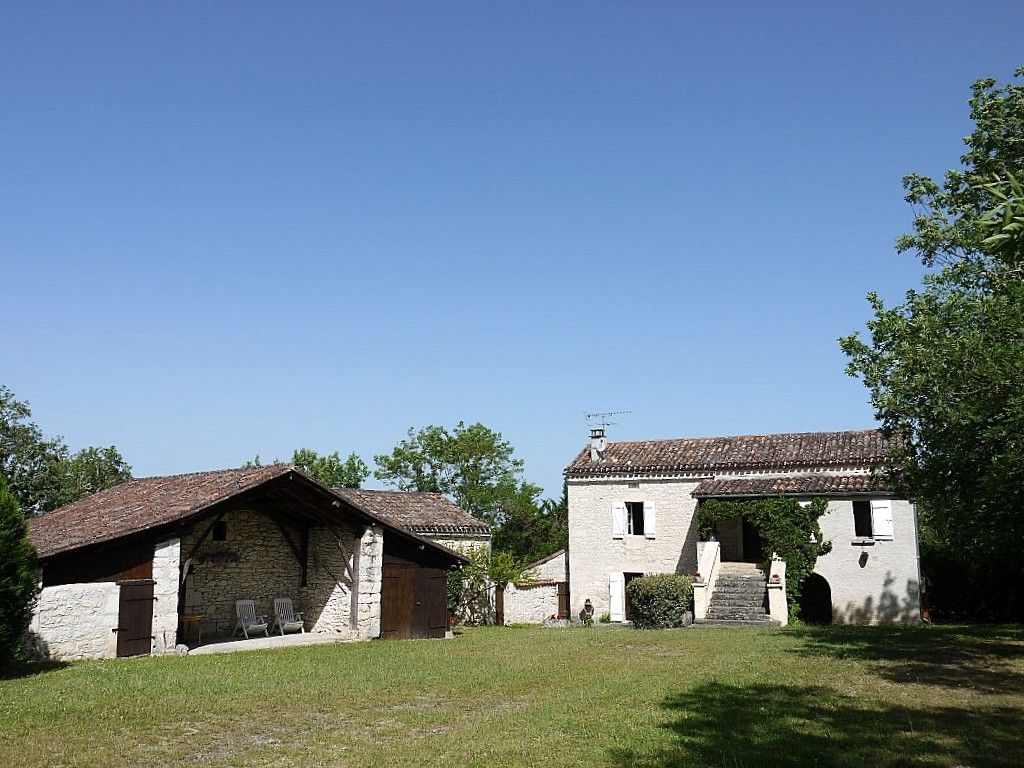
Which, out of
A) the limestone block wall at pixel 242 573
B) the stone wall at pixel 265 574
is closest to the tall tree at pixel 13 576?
the limestone block wall at pixel 242 573

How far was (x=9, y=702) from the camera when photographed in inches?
400

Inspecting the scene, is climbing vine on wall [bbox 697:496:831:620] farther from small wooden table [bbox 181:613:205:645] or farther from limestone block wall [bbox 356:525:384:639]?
small wooden table [bbox 181:613:205:645]

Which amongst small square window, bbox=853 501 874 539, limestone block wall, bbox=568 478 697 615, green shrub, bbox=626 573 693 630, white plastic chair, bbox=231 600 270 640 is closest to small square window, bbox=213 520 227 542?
white plastic chair, bbox=231 600 270 640

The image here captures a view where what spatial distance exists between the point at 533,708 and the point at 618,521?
18.9 metres

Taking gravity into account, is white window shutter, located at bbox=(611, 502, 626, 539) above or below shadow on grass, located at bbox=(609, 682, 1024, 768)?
above

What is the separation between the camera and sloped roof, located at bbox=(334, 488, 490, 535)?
26594 millimetres

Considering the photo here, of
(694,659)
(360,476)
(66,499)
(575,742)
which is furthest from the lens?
(360,476)

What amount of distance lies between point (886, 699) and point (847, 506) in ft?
48.8

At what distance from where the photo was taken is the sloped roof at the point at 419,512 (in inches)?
1047

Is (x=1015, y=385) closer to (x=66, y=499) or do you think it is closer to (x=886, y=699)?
(x=886, y=699)

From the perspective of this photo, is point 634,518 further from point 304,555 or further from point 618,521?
point 304,555

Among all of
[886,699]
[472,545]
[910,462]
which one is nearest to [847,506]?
[910,462]

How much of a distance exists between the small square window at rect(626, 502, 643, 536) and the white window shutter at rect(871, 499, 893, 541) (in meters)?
7.60

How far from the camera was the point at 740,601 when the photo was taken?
922 inches
